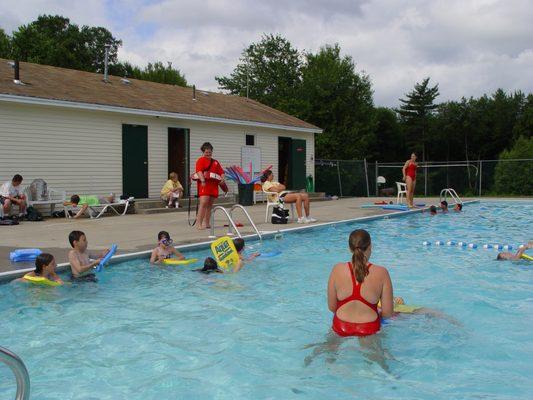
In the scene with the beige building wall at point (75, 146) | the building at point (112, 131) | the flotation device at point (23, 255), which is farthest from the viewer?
the building at point (112, 131)

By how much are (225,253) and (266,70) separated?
143 feet

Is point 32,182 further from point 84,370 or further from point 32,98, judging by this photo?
point 84,370

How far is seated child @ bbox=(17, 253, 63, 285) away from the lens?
6.62m

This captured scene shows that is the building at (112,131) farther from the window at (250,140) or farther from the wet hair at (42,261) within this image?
the wet hair at (42,261)

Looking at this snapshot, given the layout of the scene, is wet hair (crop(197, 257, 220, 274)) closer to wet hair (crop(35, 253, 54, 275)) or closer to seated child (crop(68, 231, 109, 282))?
seated child (crop(68, 231, 109, 282))

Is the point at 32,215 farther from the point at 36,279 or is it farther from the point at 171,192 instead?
the point at 36,279

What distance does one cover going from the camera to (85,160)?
15602mm

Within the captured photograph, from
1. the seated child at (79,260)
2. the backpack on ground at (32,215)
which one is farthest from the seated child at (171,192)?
the seated child at (79,260)

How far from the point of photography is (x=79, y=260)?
7184mm

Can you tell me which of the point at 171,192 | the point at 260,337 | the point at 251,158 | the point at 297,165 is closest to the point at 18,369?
the point at 260,337

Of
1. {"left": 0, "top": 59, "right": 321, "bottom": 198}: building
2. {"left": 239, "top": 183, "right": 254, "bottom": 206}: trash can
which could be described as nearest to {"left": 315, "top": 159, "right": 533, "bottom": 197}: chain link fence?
{"left": 0, "top": 59, "right": 321, "bottom": 198}: building

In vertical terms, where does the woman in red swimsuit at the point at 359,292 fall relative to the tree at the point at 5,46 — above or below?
below

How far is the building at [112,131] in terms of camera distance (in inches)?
560

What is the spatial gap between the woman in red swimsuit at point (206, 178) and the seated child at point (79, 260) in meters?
4.22
